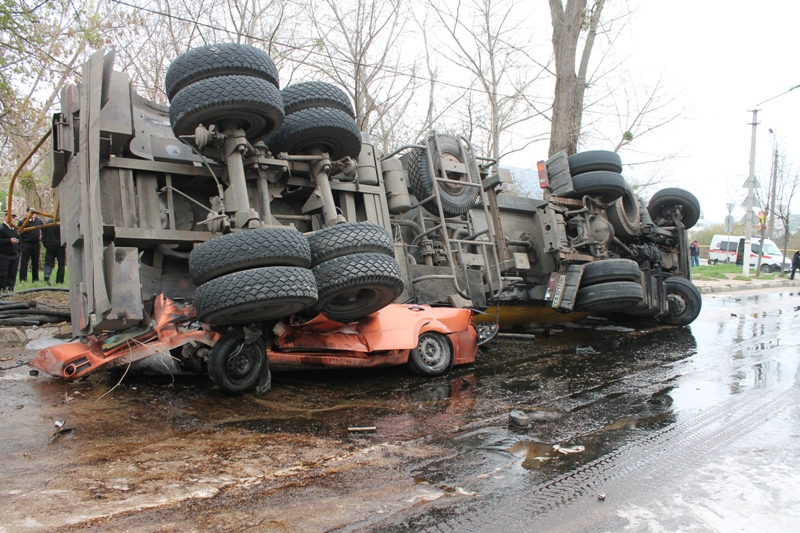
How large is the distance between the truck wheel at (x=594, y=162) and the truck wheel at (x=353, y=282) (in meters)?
4.18

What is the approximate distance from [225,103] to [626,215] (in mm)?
5716

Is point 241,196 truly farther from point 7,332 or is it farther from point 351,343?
point 7,332

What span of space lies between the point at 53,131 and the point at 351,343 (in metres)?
2.77

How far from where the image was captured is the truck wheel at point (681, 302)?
7.97 m

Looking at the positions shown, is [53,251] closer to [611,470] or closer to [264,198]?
[264,198]

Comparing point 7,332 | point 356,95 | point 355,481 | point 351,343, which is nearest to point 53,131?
point 7,332

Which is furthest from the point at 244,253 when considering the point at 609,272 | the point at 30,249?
the point at 30,249

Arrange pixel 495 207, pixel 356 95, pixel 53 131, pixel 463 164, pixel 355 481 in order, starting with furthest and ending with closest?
pixel 356 95
pixel 495 207
pixel 463 164
pixel 53 131
pixel 355 481

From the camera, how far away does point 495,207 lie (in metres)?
7.18

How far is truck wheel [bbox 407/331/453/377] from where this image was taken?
488 cm

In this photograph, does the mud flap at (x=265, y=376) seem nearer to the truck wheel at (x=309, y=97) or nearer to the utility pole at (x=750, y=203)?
the truck wheel at (x=309, y=97)

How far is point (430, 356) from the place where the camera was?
16.3 ft

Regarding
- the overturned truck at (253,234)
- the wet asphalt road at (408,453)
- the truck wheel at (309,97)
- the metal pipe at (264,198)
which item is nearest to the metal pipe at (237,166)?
the overturned truck at (253,234)

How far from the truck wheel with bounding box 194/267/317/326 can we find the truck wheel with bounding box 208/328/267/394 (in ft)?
0.56
